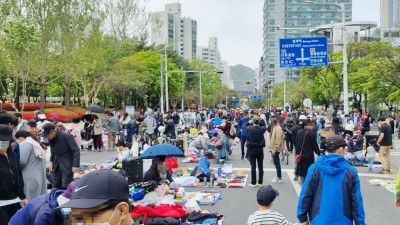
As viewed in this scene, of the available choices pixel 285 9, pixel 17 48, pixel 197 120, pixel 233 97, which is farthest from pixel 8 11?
pixel 285 9

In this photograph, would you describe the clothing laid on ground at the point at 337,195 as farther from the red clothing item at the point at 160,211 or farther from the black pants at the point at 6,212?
the black pants at the point at 6,212

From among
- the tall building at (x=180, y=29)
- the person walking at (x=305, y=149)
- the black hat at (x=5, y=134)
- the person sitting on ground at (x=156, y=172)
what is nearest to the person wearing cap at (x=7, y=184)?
the black hat at (x=5, y=134)

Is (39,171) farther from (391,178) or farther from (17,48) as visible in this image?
(17,48)

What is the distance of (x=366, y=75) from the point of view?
3997 cm

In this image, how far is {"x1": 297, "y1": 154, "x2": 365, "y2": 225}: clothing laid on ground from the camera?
A: 507cm

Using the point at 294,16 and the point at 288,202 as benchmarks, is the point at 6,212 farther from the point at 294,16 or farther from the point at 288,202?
the point at 294,16

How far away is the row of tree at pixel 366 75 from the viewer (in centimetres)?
3203

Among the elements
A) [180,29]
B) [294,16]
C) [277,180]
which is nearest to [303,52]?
[277,180]

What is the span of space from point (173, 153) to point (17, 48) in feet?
74.9

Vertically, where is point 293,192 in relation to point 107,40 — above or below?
below

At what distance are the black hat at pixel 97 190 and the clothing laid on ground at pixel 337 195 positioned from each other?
3115 mm

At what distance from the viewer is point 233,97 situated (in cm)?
13025

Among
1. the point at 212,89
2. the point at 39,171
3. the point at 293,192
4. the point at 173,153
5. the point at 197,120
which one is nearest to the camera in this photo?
the point at 39,171

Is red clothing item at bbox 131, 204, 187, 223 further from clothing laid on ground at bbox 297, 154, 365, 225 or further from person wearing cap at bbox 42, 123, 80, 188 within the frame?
clothing laid on ground at bbox 297, 154, 365, 225
